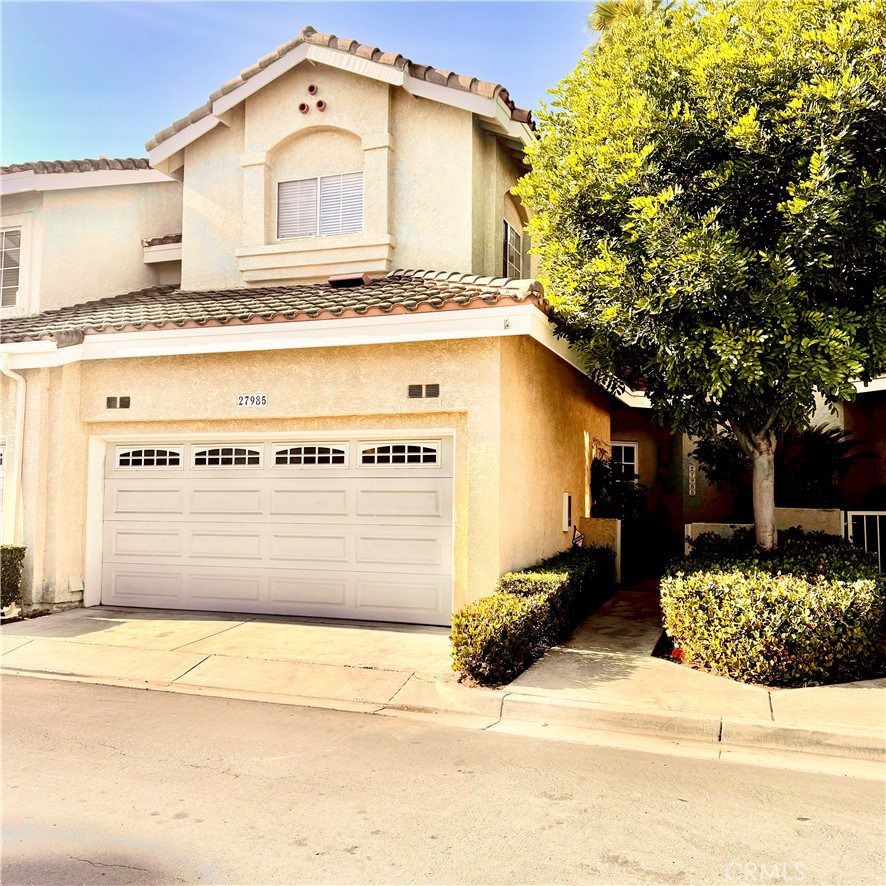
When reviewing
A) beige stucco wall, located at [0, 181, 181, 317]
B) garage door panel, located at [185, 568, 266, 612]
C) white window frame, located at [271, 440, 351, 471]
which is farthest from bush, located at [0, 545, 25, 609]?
beige stucco wall, located at [0, 181, 181, 317]

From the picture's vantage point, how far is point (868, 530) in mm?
12117

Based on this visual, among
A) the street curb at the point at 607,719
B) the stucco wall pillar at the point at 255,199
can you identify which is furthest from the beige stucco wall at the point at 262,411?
the stucco wall pillar at the point at 255,199

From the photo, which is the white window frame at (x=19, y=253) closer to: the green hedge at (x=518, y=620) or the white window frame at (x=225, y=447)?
the white window frame at (x=225, y=447)

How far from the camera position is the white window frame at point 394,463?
975 cm

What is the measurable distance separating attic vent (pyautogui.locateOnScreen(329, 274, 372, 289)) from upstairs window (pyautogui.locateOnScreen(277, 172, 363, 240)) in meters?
1.09

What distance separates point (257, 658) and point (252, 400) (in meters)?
3.50

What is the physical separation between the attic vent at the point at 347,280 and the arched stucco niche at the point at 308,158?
1786 mm

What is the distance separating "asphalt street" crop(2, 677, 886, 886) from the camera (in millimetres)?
3943

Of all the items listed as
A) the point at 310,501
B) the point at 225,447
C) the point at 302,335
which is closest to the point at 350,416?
the point at 302,335

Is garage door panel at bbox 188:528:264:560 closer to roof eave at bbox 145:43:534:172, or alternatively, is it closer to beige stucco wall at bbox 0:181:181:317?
beige stucco wall at bbox 0:181:181:317

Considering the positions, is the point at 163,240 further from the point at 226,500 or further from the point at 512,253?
the point at 512,253

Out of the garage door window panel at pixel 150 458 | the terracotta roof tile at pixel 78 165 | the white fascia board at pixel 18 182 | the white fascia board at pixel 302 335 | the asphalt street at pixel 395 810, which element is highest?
the terracotta roof tile at pixel 78 165

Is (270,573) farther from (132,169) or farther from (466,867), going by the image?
(132,169)

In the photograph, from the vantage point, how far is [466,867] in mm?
3941
